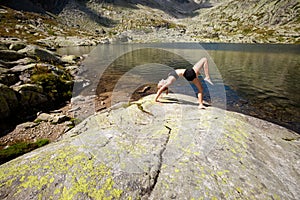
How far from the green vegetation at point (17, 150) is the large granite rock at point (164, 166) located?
5695 mm

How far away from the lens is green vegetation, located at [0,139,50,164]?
345 inches

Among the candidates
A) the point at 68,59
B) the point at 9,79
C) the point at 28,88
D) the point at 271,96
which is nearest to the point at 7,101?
the point at 28,88

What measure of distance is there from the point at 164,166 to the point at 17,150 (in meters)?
9.58

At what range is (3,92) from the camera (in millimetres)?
12031

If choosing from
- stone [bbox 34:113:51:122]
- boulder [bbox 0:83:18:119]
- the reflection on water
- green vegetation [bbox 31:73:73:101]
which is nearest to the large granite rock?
stone [bbox 34:113:51:122]

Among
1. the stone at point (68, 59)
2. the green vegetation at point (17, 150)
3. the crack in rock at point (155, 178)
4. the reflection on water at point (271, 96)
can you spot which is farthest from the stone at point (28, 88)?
the stone at point (68, 59)

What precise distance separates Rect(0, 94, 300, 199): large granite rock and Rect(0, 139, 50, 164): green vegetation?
5695 mm

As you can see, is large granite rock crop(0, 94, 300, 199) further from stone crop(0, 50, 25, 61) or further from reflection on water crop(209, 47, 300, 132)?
stone crop(0, 50, 25, 61)

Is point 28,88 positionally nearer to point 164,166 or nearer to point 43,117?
point 43,117

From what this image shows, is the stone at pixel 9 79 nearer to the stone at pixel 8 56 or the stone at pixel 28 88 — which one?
the stone at pixel 28 88

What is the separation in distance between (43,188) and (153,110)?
17.7ft

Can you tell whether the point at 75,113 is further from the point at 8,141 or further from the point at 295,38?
the point at 295,38

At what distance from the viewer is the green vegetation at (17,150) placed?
876 centimetres

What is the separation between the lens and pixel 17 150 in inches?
369
